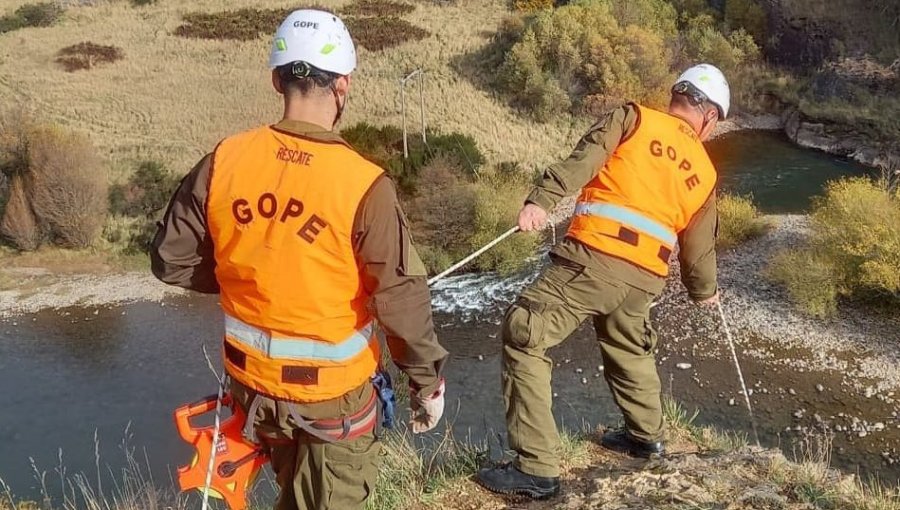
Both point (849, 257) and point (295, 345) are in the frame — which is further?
point (849, 257)

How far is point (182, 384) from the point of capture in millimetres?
13648

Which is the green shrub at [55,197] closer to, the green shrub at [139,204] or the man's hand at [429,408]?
the green shrub at [139,204]

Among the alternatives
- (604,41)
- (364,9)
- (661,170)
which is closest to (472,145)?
(604,41)

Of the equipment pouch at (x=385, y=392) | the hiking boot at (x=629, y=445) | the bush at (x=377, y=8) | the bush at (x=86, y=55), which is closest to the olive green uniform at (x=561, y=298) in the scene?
the hiking boot at (x=629, y=445)

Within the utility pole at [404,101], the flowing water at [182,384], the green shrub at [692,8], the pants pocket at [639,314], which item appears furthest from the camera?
the green shrub at [692,8]

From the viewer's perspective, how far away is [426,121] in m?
27.1

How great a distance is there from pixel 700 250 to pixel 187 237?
260 cm

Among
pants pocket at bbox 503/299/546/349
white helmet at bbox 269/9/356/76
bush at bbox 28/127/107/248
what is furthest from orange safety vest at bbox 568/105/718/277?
bush at bbox 28/127/107/248

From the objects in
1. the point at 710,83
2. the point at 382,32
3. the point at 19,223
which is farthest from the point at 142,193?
the point at 710,83

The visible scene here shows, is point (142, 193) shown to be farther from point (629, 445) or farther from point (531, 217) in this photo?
point (531, 217)

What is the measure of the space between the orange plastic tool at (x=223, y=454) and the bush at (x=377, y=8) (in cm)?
3536

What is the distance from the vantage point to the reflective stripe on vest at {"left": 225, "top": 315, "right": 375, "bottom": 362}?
98.2 inches

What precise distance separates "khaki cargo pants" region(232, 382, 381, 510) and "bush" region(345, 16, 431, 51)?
31278 mm

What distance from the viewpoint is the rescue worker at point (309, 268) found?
2346mm
